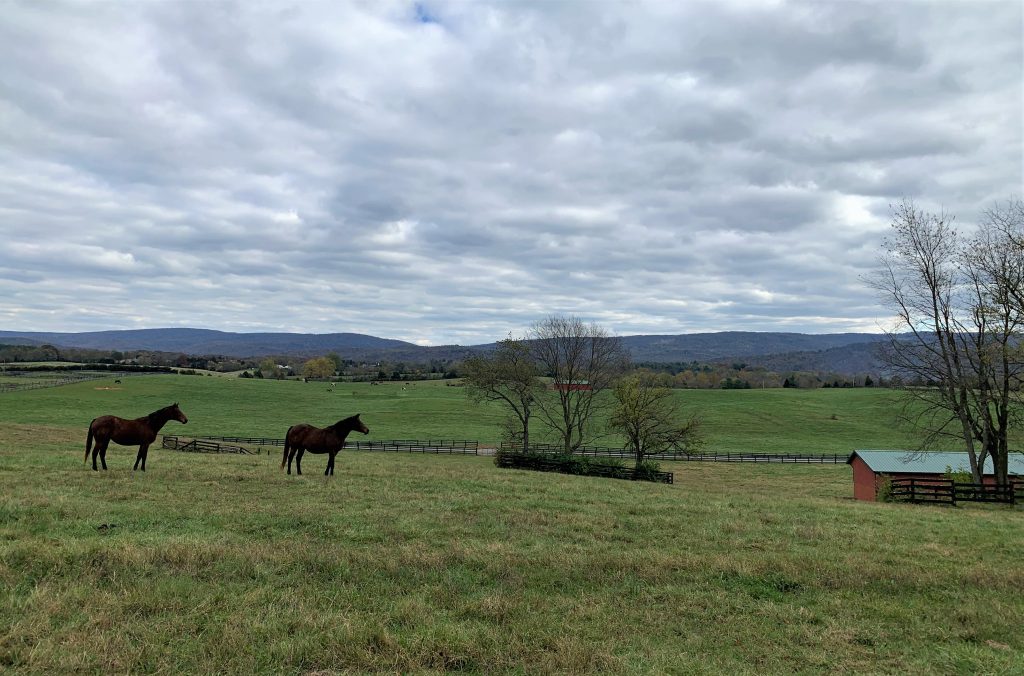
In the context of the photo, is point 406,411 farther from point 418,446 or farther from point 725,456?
point 725,456

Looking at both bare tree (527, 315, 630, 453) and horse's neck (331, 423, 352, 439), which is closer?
horse's neck (331, 423, 352, 439)

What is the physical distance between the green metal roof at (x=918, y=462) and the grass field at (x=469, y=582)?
18.5 meters

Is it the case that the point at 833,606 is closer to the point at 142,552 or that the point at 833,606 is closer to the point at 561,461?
the point at 142,552

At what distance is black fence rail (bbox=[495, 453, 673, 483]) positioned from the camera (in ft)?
120

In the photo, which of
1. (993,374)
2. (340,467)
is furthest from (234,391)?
(993,374)

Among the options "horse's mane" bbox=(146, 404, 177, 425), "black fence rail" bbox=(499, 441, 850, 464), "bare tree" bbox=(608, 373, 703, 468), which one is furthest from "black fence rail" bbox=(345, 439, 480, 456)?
"horse's mane" bbox=(146, 404, 177, 425)

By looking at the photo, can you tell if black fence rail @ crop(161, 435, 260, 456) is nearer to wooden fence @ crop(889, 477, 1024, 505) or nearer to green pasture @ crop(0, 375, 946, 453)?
green pasture @ crop(0, 375, 946, 453)

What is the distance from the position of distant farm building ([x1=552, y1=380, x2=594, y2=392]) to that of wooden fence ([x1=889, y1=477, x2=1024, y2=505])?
27654 mm

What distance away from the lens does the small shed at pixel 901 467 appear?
34.6m

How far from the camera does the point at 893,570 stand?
33.7ft

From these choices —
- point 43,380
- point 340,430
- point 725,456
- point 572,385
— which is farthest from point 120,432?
point 43,380

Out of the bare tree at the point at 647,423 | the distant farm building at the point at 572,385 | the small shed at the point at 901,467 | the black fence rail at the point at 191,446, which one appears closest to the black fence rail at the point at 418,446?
the distant farm building at the point at 572,385

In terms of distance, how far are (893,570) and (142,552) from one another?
12.0m

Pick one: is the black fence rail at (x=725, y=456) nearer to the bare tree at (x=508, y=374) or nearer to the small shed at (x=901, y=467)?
the bare tree at (x=508, y=374)
